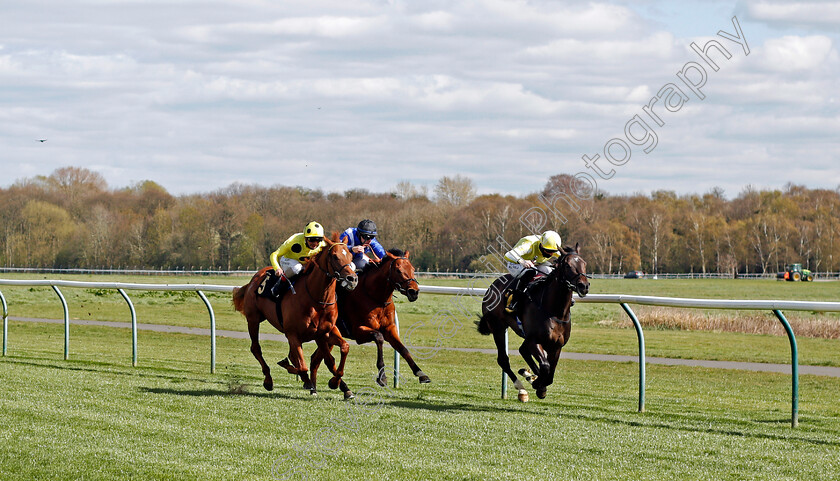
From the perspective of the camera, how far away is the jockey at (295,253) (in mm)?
8750

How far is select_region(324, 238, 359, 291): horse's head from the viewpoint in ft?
25.6

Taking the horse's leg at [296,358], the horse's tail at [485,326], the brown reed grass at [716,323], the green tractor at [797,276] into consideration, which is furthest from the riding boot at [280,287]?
the green tractor at [797,276]

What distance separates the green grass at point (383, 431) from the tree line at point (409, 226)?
144ft

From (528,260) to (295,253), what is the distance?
2379 mm

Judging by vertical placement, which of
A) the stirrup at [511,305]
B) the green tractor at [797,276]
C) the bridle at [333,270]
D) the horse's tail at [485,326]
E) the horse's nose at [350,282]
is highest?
the green tractor at [797,276]

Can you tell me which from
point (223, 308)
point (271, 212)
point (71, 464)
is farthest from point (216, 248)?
point (71, 464)

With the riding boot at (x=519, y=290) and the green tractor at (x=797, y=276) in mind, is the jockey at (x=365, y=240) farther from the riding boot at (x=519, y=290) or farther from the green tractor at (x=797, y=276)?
the green tractor at (x=797, y=276)

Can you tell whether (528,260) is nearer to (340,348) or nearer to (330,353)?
(340,348)

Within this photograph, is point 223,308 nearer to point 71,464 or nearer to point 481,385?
point 481,385

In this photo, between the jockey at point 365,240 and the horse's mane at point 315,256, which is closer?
the horse's mane at point 315,256

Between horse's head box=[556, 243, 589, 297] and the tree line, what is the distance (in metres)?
45.5

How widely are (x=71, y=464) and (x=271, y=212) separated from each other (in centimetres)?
6013

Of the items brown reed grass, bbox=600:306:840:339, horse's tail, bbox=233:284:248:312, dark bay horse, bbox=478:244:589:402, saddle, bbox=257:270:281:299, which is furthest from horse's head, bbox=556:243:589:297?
brown reed grass, bbox=600:306:840:339

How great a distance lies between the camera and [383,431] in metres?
6.68
